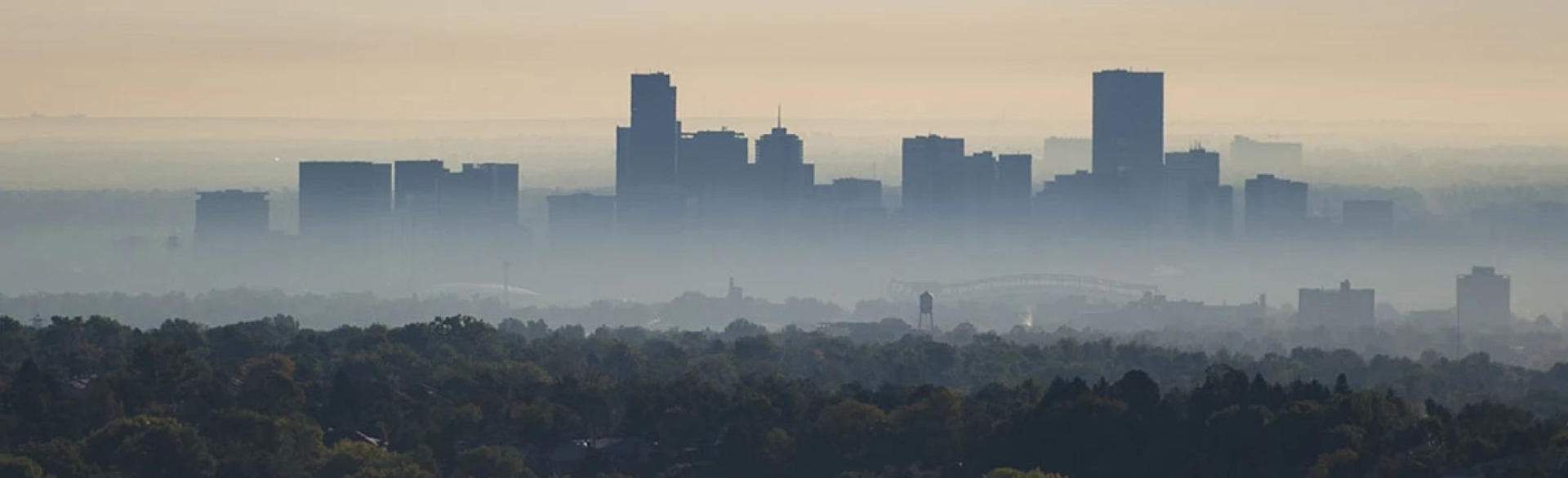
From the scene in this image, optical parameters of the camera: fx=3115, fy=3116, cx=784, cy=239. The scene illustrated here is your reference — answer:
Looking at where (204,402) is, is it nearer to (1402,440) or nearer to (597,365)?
(1402,440)

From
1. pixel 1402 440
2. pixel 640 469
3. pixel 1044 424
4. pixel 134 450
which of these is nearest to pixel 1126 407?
pixel 1044 424

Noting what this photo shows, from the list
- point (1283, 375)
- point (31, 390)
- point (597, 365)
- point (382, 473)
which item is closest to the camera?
point (382, 473)

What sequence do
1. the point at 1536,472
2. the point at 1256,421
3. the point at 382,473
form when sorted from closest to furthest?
the point at 1536,472 → the point at 382,473 → the point at 1256,421

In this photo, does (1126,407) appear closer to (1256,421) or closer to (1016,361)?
(1256,421)

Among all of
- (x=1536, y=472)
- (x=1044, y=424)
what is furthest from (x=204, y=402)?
(x=1536, y=472)

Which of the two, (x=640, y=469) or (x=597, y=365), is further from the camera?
(x=597, y=365)

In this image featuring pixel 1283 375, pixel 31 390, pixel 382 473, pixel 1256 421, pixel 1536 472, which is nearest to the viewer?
pixel 1536 472
